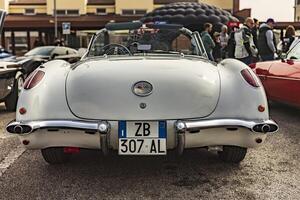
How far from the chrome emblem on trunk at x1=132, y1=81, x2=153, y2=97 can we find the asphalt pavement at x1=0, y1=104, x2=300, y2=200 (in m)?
0.75

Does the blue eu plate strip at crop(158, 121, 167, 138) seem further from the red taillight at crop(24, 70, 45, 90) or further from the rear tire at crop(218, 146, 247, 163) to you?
the red taillight at crop(24, 70, 45, 90)

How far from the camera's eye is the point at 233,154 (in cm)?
412

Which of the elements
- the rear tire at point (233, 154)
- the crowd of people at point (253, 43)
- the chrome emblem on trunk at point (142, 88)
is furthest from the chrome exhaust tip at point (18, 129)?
the crowd of people at point (253, 43)

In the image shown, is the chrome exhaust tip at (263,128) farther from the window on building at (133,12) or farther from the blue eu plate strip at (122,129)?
the window on building at (133,12)

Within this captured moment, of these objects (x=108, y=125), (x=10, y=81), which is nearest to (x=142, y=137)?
(x=108, y=125)

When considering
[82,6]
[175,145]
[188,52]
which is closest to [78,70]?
[175,145]

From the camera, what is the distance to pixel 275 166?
4234 mm

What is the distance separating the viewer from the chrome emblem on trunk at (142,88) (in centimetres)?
362

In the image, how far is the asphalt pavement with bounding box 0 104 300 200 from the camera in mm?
3479

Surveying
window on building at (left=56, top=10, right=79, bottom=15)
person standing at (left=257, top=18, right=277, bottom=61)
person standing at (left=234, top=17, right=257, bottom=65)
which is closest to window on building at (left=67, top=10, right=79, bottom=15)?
window on building at (left=56, top=10, right=79, bottom=15)

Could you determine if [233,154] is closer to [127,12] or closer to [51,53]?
[51,53]

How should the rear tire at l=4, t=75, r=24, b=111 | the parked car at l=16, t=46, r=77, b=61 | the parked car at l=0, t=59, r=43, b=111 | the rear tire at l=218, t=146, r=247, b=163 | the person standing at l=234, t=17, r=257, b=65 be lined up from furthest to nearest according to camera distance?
the parked car at l=16, t=46, r=77, b=61
the person standing at l=234, t=17, r=257, b=65
the rear tire at l=4, t=75, r=24, b=111
the parked car at l=0, t=59, r=43, b=111
the rear tire at l=218, t=146, r=247, b=163

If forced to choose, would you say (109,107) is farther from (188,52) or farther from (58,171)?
(188,52)

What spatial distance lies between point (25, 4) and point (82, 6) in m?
4.95
